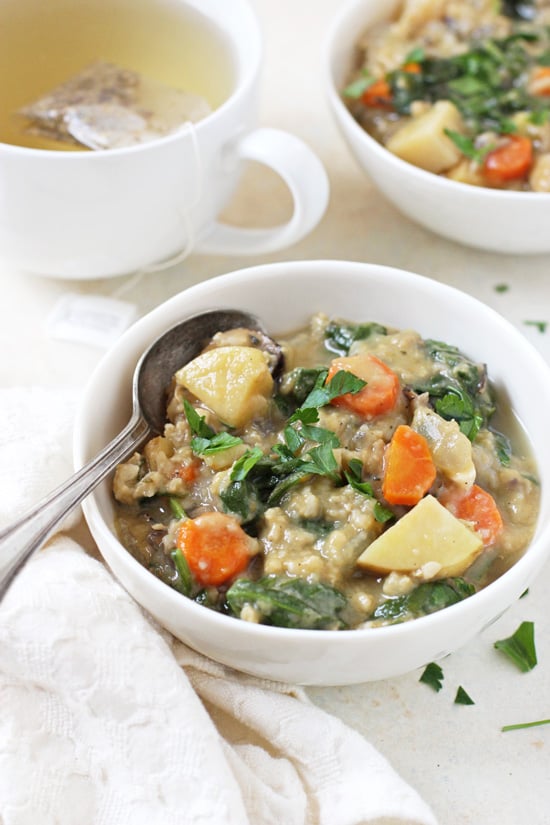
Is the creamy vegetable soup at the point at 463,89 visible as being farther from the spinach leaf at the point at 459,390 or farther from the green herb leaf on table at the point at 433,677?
the green herb leaf on table at the point at 433,677

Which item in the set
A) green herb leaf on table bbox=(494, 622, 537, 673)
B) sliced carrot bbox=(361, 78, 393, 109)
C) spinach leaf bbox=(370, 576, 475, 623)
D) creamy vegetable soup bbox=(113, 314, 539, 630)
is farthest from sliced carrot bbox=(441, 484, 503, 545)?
sliced carrot bbox=(361, 78, 393, 109)

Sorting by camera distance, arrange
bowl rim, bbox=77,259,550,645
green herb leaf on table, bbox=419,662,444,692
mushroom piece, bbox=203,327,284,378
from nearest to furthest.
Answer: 1. bowl rim, bbox=77,259,550,645
2. green herb leaf on table, bbox=419,662,444,692
3. mushroom piece, bbox=203,327,284,378

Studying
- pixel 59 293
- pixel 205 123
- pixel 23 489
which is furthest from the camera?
pixel 59 293

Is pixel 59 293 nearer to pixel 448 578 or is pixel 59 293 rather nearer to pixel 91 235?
pixel 91 235

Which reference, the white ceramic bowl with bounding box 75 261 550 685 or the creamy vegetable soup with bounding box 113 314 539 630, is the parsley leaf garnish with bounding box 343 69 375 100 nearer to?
the white ceramic bowl with bounding box 75 261 550 685

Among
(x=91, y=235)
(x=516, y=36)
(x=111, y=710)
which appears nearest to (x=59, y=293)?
(x=91, y=235)

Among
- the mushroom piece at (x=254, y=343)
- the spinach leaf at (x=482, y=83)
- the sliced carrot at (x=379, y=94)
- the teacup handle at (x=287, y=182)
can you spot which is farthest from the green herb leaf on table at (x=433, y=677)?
the sliced carrot at (x=379, y=94)

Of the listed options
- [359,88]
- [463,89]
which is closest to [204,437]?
[359,88]
